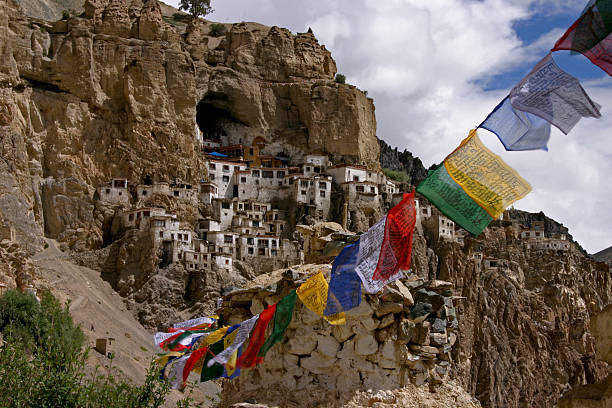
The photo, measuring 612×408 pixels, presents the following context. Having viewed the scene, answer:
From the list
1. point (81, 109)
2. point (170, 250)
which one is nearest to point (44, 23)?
point (81, 109)

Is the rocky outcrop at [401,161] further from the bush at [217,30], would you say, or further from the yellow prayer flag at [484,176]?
the yellow prayer flag at [484,176]

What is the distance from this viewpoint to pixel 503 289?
6675 cm

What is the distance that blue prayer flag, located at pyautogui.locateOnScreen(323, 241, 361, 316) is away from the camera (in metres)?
9.76

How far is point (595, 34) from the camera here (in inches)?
254

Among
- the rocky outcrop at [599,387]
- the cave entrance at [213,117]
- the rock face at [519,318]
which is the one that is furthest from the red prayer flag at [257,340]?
the cave entrance at [213,117]

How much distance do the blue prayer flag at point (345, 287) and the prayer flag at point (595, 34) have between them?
409cm

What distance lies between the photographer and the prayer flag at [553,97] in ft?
23.6

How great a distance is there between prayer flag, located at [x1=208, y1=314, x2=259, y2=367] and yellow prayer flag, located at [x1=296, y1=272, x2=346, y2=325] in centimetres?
92

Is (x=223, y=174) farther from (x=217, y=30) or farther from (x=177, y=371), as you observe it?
(x=177, y=371)

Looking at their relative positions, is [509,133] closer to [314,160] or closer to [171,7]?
[314,160]

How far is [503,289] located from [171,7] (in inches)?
2196

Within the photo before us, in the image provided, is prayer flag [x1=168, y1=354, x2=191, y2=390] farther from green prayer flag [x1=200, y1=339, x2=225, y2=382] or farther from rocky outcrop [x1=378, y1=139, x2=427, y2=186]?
rocky outcrop [x1=378, y1=139, x2=427, y2=186]

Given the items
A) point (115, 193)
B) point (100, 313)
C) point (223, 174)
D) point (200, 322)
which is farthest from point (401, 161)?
point (200, 322)

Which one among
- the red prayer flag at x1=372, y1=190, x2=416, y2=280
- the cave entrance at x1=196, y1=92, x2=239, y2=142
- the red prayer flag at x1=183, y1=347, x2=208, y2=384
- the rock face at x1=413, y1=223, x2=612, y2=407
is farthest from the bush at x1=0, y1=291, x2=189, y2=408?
the cave entrance at x1=196, y1=92, x2=239, y2=142
